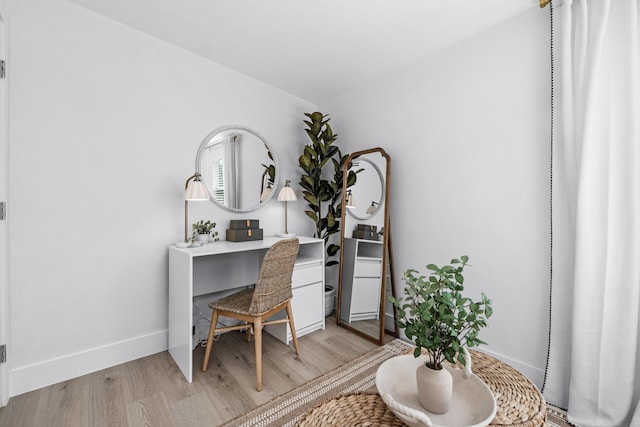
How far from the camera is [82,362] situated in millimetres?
1959

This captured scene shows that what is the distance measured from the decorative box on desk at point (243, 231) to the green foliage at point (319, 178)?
65cm

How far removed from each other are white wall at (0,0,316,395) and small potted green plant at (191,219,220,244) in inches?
2.9

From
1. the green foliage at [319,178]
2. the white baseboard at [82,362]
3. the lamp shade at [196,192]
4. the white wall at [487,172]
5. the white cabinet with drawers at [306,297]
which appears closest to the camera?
the white baseboard at [82,362]

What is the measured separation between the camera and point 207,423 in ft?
5.09

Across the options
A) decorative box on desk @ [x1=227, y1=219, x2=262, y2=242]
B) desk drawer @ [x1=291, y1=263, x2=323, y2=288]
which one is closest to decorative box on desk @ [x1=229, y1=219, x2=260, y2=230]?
decorative box on desk @ [x1=227, y1=219, x2=262, y2=242]

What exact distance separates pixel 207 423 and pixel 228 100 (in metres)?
2.50

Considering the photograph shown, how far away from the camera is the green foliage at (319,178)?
3037mm

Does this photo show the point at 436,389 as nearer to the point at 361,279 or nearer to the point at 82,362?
the point at 361,279

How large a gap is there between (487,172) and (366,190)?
1026 mm

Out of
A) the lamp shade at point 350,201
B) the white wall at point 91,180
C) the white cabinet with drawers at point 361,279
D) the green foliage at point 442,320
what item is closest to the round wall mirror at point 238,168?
the white wall at point 91,180

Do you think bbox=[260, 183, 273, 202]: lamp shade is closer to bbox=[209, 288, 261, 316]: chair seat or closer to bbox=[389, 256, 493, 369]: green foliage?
bbox=[209, 288, 261, 316]: chair seat

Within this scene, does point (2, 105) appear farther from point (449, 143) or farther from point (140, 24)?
point (449, 143)

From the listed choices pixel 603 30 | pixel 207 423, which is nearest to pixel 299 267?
pixel 207 423

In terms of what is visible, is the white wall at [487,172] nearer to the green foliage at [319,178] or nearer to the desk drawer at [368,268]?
the desk drawer at [368,268]
